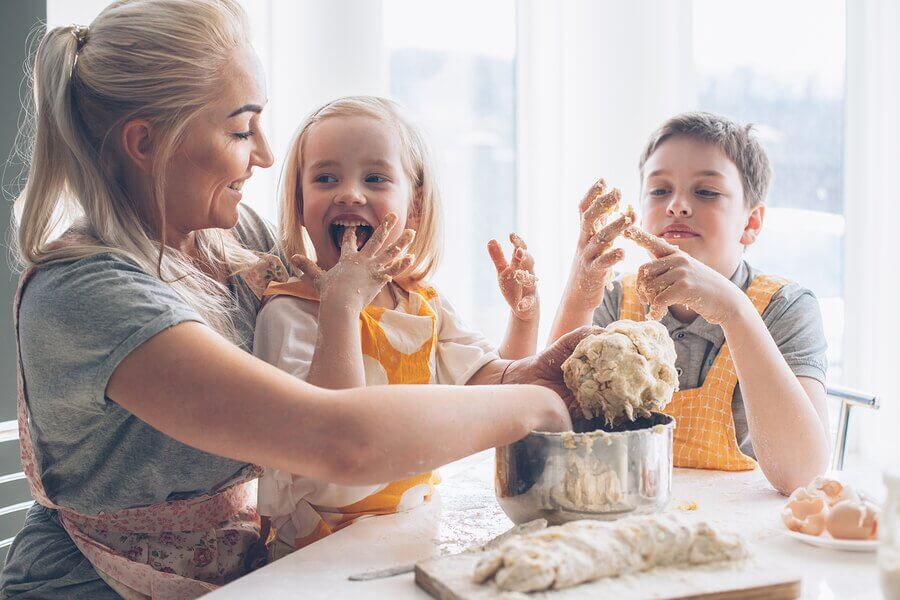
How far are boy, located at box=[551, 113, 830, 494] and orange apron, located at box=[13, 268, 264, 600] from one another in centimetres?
70

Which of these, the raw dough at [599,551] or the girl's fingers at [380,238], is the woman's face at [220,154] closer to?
the girl's fingers at [380,238]

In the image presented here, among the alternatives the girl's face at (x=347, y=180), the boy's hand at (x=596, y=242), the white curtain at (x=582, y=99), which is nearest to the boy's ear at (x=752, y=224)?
the boy's hand at (x=596, y=242)

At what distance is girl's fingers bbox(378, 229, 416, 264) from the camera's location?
3.93 ft

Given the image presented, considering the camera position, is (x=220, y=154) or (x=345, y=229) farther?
(x=345, y=229)

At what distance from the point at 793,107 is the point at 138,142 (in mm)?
3210

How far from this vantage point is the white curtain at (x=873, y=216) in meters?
3.30

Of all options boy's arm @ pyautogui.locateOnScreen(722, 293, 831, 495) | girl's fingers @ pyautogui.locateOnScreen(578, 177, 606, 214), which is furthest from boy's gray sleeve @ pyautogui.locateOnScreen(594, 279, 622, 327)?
boy's arm @ pyautogui.locateOnScreen(722, 293, 831, 495)

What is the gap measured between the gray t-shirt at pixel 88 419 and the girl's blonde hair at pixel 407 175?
0.28 meters

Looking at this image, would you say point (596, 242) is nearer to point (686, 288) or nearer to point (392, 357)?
point (686, 288)

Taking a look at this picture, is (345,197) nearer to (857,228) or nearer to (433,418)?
(433,418)

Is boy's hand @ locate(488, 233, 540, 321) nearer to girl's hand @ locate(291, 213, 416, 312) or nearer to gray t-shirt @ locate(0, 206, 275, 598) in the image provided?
girl's hand @ locate(291, 213, 416, 312)

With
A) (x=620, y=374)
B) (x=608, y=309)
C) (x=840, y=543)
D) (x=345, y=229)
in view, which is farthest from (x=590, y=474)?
(x=608, y=309)

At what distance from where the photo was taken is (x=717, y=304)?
4.31ft

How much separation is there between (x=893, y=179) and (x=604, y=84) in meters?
1.19
